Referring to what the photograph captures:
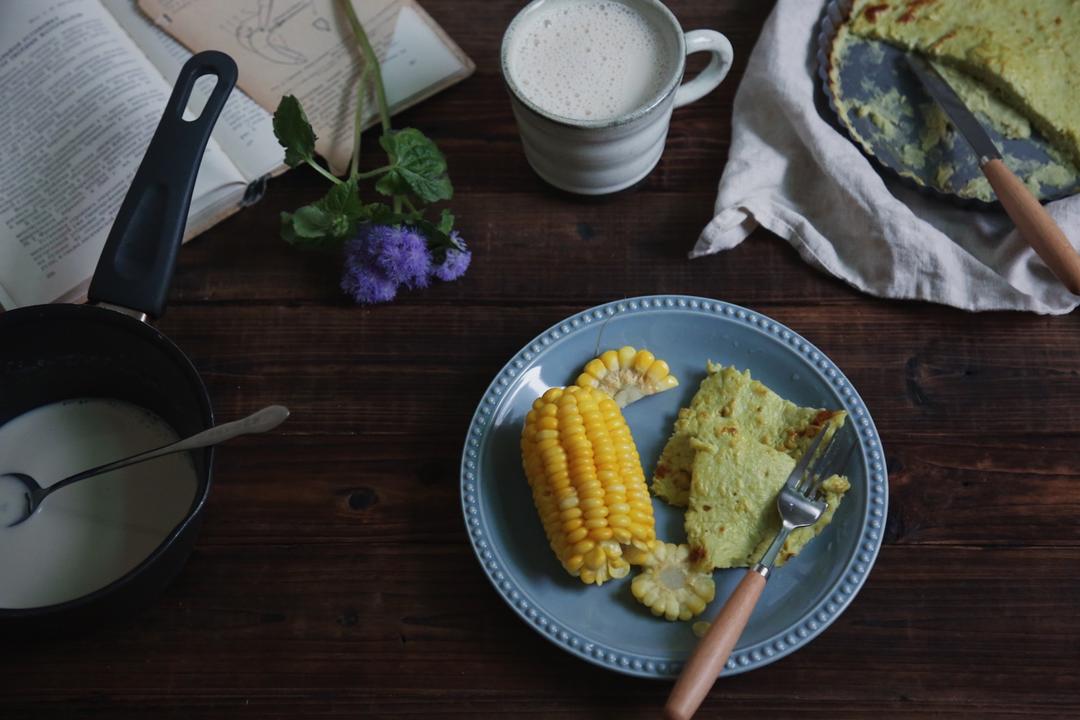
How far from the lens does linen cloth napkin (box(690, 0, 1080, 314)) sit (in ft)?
4.35

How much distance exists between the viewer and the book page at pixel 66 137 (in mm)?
1417

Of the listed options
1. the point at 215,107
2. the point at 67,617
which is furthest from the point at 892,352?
the point at 67,617

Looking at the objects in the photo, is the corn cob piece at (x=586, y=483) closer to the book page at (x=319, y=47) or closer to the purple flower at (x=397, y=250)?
the purple flower at (x=397, y=250)

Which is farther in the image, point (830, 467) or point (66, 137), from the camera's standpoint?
point (66, 137)

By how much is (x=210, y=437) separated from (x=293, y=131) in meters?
0.45

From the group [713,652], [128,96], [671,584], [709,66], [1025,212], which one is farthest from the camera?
[128,96]

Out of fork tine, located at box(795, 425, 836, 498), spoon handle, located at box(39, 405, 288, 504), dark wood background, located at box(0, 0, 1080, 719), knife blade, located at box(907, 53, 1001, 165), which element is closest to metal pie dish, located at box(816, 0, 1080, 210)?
knife blade, located at box(907, 53, 1001, 165)

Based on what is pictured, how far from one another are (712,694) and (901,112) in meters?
0.90

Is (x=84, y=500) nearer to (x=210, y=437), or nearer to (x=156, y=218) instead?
(x=210, y=437)

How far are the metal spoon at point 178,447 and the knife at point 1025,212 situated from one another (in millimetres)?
990

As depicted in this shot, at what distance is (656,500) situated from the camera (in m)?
1.23

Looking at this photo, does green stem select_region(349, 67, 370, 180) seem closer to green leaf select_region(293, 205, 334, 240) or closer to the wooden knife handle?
green leaf select_region(293, 205, 334, 240)

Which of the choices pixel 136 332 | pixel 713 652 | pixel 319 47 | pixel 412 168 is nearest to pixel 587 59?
pixel 412 168

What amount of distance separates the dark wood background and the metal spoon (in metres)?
0.17
